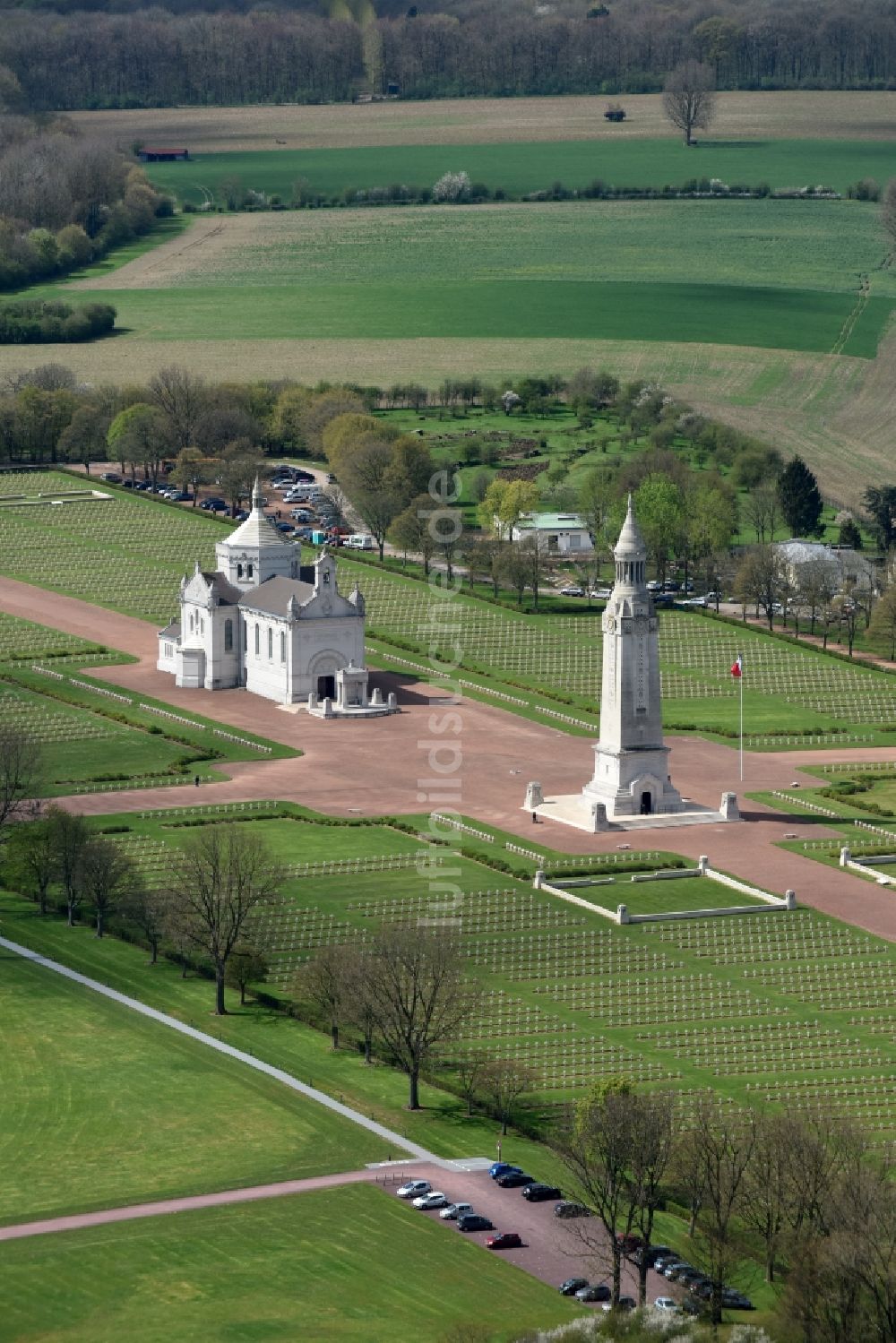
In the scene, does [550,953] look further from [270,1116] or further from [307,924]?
[270,1116]

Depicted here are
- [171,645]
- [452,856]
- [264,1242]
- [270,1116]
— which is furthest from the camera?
[171,645]

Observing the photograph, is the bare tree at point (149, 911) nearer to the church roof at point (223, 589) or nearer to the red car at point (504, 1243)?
the red car at point (504, 1243)

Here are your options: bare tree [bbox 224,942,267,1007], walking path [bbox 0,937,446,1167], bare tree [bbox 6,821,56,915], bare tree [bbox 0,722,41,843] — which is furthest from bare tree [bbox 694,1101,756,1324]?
bare tree [bbox 0,722,41,843]

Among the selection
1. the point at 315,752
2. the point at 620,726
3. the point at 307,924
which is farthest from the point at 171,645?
the point at 307,924

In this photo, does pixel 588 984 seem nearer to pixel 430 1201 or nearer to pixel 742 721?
pixel 430 1201

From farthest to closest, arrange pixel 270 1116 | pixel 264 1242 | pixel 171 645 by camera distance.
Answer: pixel 171 645 → pixel 270 1116 → pixel 264 1242

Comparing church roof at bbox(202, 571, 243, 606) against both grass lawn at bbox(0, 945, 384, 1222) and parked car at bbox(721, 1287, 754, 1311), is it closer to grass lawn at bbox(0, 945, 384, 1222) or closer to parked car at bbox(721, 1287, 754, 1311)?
grass lawn at bbox(0, 945, 384, 1222)

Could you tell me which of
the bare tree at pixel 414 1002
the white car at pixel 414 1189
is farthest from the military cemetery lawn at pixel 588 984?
the white car at pixel 414 1189
